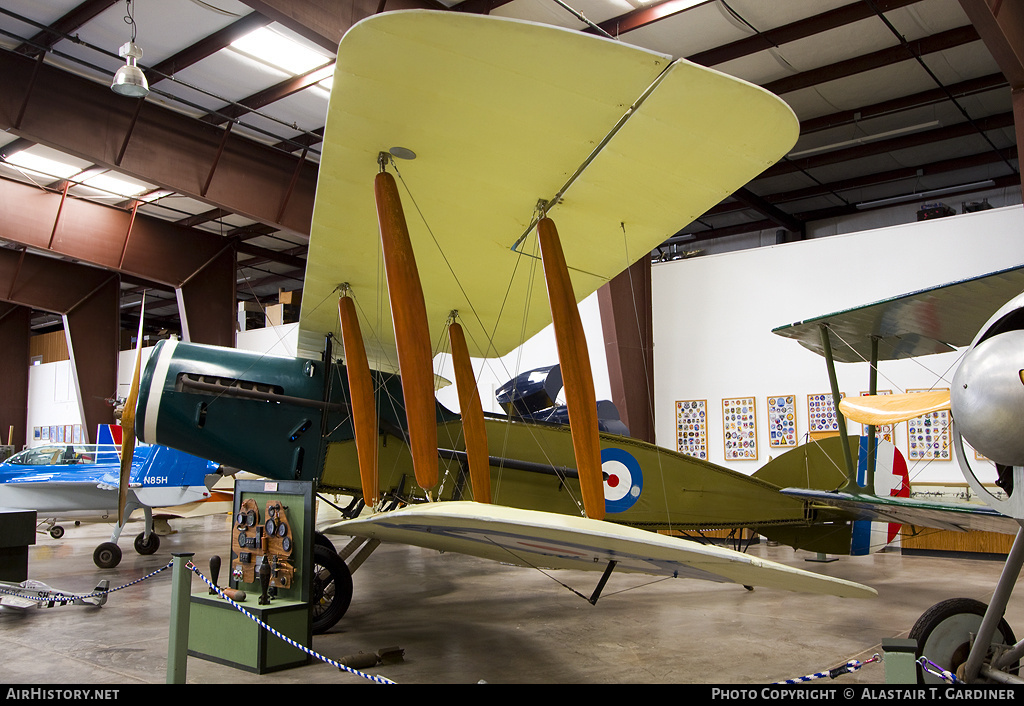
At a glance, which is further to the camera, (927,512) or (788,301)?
(788,301)

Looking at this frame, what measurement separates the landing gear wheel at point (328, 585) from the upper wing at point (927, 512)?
3340mm

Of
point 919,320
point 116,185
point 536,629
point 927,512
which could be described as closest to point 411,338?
point 536,629

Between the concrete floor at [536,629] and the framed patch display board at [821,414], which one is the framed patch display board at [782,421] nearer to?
the framed patch display board at [821,414]

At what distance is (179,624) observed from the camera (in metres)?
3.11

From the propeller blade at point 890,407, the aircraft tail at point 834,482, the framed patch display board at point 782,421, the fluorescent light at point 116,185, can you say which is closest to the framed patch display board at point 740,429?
the framed patch display board at point 782,421

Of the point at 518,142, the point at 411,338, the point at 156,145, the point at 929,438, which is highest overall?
the point at 156,145

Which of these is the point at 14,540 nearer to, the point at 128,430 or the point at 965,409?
the point at 128,430

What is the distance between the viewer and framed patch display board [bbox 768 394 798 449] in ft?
31.1

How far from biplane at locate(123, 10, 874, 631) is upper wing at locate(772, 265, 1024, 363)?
1406mm

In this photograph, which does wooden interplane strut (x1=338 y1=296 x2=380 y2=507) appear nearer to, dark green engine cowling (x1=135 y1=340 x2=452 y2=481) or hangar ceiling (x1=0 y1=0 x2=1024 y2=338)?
dark green engine cowling (x1=135 y1=340 x2=452 y2=481)

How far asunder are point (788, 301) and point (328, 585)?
7.52 m

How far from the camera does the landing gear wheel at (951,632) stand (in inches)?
117

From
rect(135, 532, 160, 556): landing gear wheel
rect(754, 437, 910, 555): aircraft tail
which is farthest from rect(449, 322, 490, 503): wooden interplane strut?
rect(135, 532, 160, 556): landing gear wheel

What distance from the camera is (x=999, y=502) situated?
229cm
